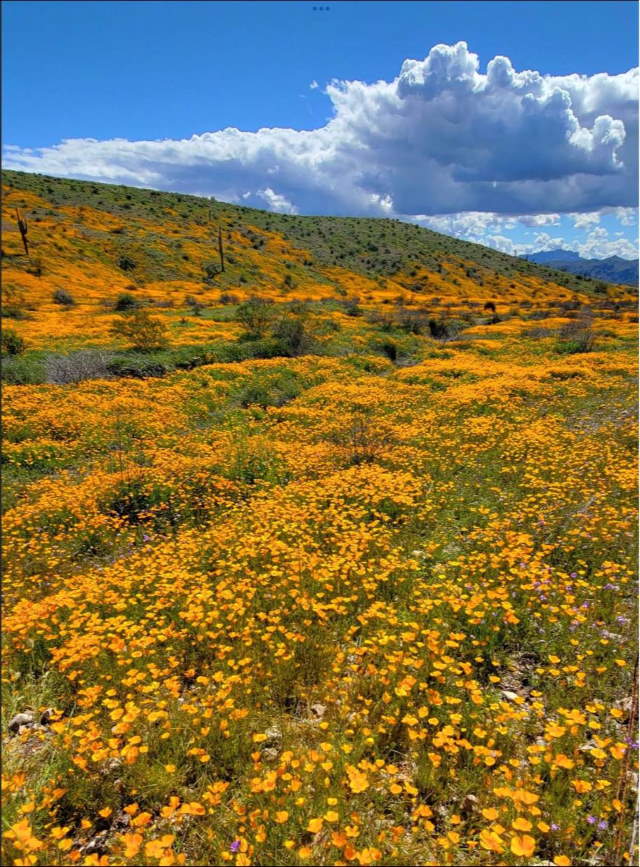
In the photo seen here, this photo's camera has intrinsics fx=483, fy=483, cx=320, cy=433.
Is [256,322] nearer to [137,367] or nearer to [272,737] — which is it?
[137,367]

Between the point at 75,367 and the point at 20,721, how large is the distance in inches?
642

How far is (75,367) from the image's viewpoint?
18719 millimetres

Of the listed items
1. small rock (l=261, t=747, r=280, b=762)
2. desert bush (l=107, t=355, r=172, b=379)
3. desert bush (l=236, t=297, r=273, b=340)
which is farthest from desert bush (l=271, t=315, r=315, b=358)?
small rock (l=261, t=747, r=280, b=762)

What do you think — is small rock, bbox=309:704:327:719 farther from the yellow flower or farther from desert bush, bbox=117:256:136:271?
desert bush, bbox=117:256:136:271

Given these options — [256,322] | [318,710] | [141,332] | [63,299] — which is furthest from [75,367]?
[63,299]

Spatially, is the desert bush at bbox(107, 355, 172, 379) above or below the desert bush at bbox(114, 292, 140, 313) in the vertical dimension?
below

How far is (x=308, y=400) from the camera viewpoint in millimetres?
18094

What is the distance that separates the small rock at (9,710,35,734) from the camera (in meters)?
4.73

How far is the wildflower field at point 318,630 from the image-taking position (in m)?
3.66

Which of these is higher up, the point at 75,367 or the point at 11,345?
the point at 11,345

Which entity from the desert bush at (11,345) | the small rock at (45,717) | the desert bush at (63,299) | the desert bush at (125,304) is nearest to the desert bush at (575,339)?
the desert bush at (11,345)

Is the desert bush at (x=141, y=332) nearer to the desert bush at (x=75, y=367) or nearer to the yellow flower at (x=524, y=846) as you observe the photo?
the desert bush at (x=75, y=367)

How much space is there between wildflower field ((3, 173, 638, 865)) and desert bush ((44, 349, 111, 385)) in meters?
1.30

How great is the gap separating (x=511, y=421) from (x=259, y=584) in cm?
1075
